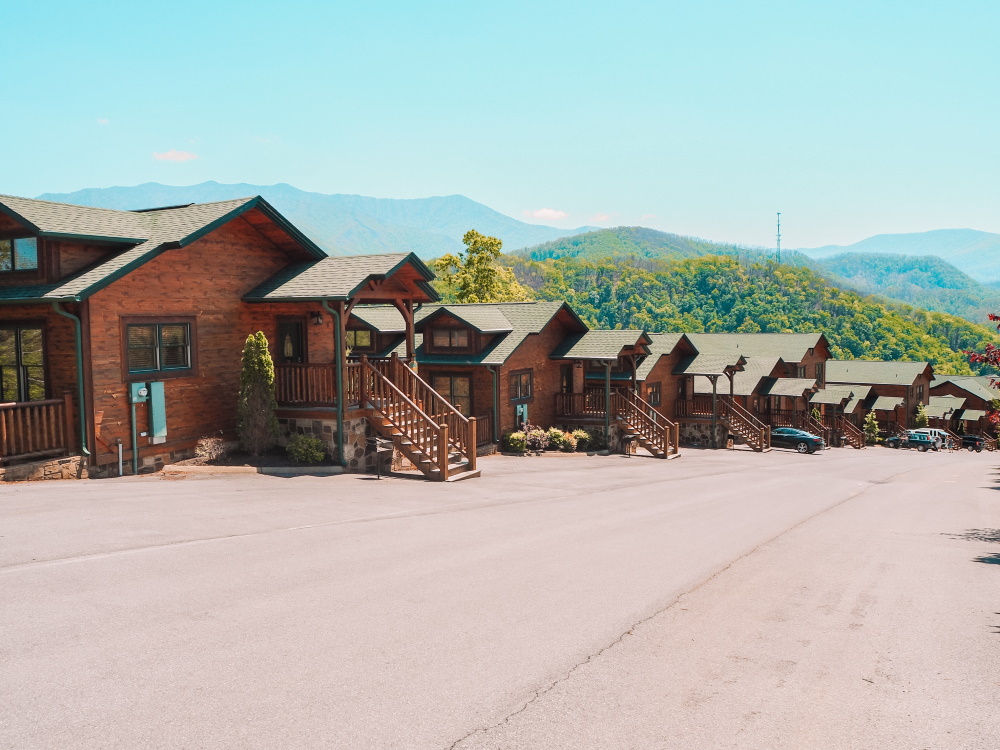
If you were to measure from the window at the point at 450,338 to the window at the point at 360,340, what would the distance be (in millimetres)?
2487

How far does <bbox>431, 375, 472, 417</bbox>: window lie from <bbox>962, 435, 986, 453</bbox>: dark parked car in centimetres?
4937

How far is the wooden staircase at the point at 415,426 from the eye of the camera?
19031mm

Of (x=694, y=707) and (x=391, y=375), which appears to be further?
(x=391, y=375)

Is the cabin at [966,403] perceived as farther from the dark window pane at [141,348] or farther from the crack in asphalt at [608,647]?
the dark window pane at [141,348]

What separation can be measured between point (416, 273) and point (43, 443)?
33.4ft

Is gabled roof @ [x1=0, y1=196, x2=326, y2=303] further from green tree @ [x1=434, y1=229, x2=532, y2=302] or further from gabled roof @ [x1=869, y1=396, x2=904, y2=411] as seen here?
gabled roof @ [x1=869, y1=396, x2=904, y2=411]

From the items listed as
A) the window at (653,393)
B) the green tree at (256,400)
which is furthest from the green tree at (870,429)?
the green tree at (256,400)

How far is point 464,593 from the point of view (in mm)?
8570

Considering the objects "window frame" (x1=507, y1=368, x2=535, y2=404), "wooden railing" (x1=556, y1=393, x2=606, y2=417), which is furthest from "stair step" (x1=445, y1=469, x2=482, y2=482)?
"wooden railing" (x1=556, y1=393, x2=606, y2=417)

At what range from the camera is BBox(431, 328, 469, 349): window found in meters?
29.9

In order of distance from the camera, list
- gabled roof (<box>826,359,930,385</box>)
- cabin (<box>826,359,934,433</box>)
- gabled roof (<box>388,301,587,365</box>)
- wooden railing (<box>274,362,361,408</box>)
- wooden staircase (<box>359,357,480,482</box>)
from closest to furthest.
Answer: wooden staircase (<box>359,357,480,482</box>) → wooden railing (<box>274,362,361,408</box>) → gabled roof (<box>388,301,587,365</box>) → cabin (<box>826,359,934,433</box>) → gabled roof (<box>826,359,930,385</box>)

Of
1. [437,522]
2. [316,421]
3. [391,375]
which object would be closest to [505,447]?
[391,375]

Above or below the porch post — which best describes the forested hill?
above

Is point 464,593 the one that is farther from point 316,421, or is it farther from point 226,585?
point 316,421
